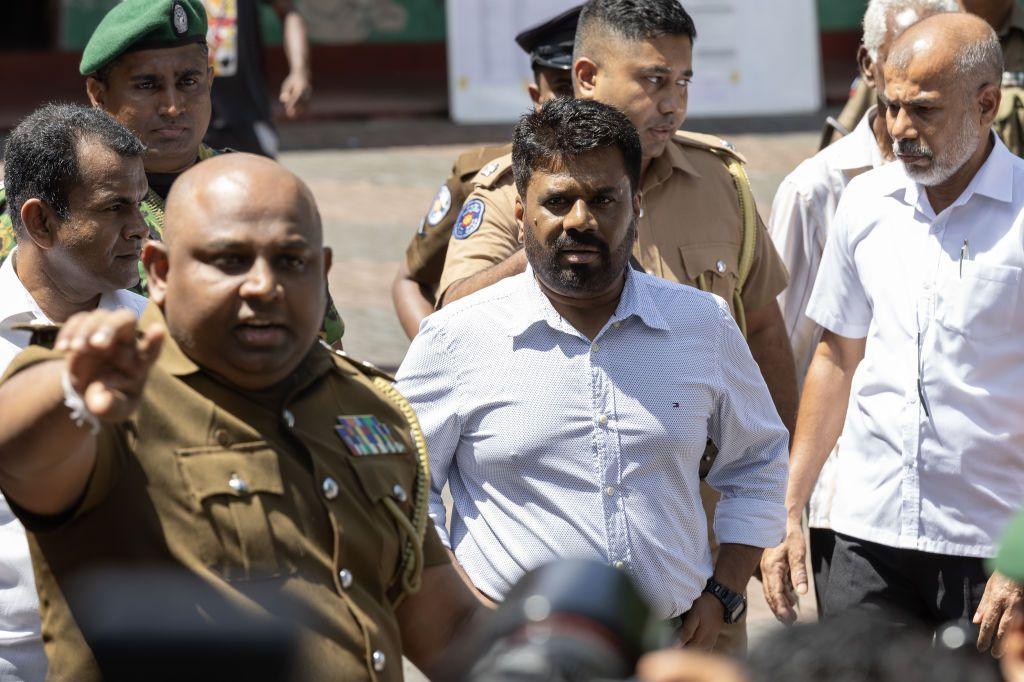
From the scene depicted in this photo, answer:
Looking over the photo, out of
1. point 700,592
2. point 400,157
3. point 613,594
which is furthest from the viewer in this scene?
point 400,157

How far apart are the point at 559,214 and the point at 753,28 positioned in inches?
427

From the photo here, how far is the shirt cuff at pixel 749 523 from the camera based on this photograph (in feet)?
12.6

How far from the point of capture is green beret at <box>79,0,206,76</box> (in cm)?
429

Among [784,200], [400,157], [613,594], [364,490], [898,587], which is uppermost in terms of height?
[613,594]

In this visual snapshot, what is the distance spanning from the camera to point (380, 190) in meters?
12.1

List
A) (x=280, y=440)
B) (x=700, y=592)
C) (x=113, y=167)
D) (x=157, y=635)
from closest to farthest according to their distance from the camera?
(x=157, y=635) → (x=280, y=440) → (x=113, y=167) → (x=700, y=592)

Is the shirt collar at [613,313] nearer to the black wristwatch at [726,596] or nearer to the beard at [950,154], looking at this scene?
the black wristwatch at [726,596]

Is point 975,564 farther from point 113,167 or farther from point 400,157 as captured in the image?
point 400,157

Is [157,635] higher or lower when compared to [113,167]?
lower

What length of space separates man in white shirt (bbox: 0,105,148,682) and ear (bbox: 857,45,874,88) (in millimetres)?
2656

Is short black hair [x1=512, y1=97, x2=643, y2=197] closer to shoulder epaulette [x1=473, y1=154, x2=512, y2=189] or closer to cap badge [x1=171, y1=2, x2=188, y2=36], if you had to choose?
shoulder epaulette [x1=473, y1=154, x2=512, y2=189]

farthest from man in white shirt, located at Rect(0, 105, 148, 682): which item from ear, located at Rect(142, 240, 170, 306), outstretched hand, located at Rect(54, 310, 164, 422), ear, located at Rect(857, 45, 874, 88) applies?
ear, located at Rect(857, 45, 874, 88)

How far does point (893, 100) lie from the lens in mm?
4348

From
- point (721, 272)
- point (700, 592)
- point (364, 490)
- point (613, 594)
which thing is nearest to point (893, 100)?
point (721, 272)
